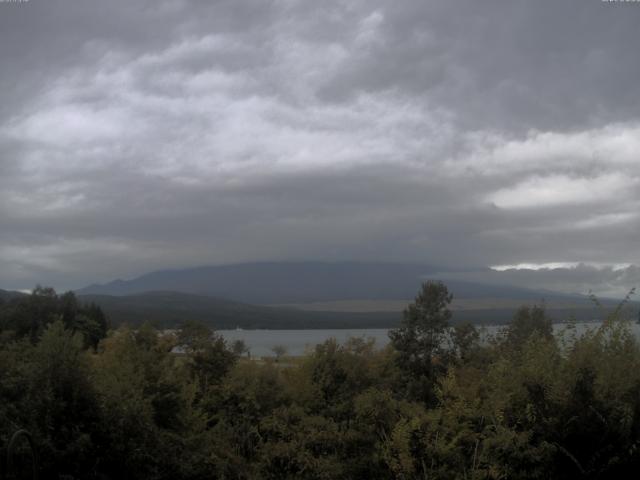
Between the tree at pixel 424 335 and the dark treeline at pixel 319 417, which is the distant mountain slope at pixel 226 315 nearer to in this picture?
the tree at pixel 424 335

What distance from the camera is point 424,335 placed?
20.2 metres

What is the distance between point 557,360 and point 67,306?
34289mm

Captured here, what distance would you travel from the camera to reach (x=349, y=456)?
1102 cm

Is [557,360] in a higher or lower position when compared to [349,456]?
higher

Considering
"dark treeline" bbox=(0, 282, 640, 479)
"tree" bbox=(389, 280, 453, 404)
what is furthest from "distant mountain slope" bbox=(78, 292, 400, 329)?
"dark treeline" bbox=(0, 282, 640, 479)

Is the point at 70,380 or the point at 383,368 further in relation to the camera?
the point at 383,368

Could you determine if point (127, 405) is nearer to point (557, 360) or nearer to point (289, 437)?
point (289, 437)

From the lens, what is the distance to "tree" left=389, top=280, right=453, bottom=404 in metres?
19.1

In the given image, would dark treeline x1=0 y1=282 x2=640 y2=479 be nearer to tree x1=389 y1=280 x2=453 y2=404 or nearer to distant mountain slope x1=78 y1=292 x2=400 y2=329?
tree x1=389 y1=280 x2=453 y2=404

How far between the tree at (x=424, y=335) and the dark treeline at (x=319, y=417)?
5809 millimetres

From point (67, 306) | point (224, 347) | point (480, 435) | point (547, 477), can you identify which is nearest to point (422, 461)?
point (480, 435)

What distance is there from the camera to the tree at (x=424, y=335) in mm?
19109

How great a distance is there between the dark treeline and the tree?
581 centimetres

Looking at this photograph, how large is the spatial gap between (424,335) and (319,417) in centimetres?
903
